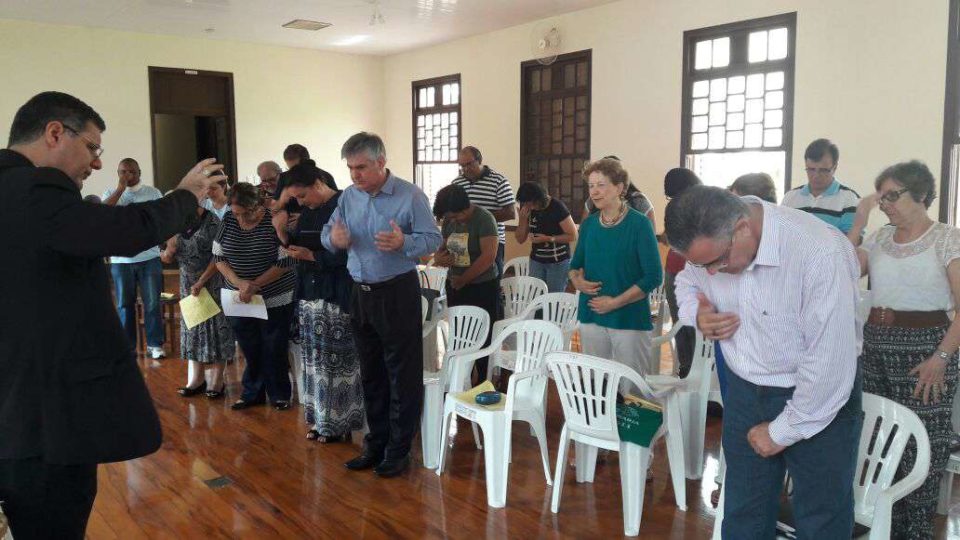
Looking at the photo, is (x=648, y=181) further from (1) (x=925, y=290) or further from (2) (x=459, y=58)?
(1) (x=925, y=290)

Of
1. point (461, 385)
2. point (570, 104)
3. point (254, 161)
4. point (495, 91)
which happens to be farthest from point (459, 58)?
point (461, 385)

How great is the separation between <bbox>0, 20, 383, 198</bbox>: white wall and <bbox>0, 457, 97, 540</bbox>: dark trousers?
332 inches

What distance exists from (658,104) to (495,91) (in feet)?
8.86

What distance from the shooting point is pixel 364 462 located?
149 inches

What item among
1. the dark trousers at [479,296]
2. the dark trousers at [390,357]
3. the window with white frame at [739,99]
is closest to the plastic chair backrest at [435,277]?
the dark trousers at [479,296]

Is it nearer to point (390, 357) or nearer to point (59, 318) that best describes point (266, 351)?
point (390, 357)

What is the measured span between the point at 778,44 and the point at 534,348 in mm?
4644

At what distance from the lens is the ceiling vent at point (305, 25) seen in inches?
361

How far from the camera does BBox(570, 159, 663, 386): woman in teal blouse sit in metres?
3.34

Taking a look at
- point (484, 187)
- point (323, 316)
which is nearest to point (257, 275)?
point (323, 316)

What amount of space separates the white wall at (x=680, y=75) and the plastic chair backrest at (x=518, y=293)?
2.99m

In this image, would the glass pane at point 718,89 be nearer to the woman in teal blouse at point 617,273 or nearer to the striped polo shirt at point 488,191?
the striped polo shirt at point 488,191

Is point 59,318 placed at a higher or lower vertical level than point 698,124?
lower

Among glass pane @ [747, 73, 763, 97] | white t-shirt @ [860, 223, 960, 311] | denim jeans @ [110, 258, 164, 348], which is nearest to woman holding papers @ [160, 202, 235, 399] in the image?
denim jeans @ [110, 258, 164, 348]
